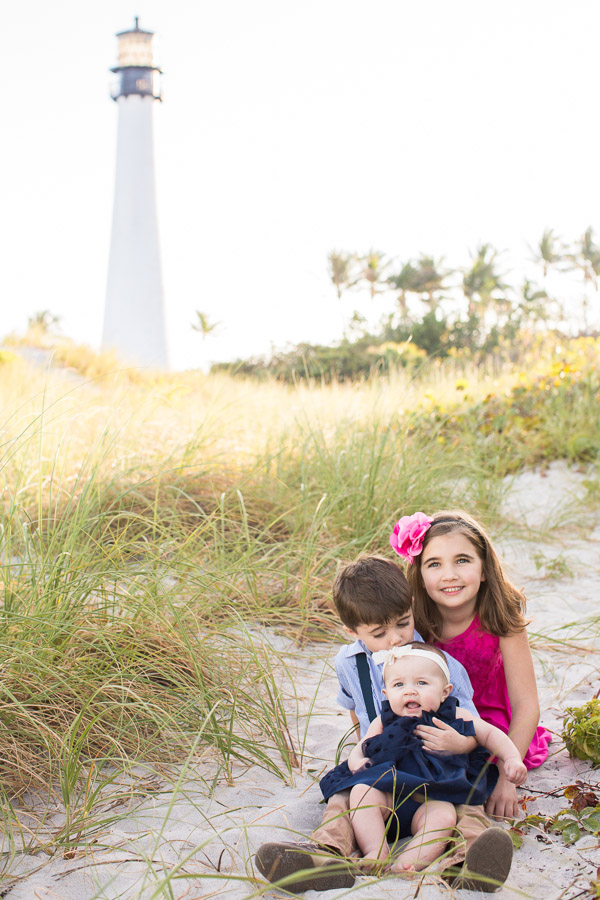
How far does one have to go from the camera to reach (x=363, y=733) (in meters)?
2.22

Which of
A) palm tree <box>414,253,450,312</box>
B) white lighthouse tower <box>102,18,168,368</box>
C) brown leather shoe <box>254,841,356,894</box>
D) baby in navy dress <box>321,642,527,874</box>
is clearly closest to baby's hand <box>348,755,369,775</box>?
baby in navy dress <box>321,642,527,874</box>

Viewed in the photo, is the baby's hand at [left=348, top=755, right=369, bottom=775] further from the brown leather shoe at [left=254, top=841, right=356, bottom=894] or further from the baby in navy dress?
the brown leather shoe at [left=254, top=841, right=356, bottom=894]

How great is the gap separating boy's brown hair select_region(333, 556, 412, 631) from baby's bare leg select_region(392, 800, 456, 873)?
1.64ft

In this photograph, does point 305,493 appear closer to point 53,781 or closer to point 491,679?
point 491,679

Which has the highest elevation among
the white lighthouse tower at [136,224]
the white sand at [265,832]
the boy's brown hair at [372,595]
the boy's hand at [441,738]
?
the white lighthouse tower at [136,224]

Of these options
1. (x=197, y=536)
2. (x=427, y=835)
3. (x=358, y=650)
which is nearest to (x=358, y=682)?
(x=358, y=650)

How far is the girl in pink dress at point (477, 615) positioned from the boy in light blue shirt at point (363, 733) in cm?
13

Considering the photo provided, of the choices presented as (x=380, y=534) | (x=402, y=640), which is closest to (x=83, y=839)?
(x=402, y=640)

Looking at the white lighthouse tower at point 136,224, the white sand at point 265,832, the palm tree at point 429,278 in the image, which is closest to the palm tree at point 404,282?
the palm tree at point 429,278

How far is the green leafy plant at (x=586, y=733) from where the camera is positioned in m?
2.15

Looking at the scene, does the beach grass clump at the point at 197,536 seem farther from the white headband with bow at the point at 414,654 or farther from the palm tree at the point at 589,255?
the palm tree at the point at 589,255

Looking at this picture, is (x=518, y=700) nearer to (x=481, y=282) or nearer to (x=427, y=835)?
(x=427, y=835)

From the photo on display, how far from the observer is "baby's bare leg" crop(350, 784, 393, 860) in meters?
1.74

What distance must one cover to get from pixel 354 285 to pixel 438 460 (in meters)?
37.9
